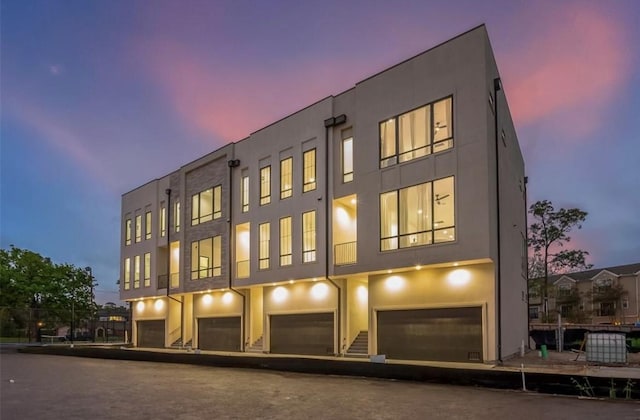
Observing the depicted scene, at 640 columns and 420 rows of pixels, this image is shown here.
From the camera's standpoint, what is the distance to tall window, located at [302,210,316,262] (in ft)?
71.1

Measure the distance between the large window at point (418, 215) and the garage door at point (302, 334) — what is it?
16.2 ft

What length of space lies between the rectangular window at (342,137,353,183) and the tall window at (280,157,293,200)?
3.13 m

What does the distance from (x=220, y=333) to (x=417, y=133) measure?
15.4 metres

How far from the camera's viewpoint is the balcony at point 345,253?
66.9 feet

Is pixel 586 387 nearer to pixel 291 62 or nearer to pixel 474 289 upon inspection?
pixel 474 289

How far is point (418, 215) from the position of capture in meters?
17.7

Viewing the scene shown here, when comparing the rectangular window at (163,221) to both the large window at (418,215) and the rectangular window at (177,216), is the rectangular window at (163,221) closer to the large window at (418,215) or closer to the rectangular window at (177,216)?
the rectangular window at (177,216)

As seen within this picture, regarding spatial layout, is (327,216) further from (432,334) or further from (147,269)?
(147,269)

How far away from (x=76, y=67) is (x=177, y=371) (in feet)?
48.3

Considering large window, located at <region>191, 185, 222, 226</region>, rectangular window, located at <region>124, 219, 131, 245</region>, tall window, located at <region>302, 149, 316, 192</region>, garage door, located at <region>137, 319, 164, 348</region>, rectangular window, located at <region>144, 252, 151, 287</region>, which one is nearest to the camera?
tall window, located at <region>302, 149, 316, 192</region>

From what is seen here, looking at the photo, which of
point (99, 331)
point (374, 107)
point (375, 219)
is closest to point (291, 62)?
point (374, 107)

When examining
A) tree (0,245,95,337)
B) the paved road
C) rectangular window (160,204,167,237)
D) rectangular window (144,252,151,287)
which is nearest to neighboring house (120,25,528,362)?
rectangular window (160,204,167,237)

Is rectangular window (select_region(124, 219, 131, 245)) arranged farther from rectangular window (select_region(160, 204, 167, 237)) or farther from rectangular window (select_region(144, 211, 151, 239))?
rectangular window (select_region(160, 204, 167, 237))

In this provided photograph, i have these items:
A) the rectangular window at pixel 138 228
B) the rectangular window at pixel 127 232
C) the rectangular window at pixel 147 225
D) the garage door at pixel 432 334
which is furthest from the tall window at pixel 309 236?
the rectangular window at pixel 127 232
